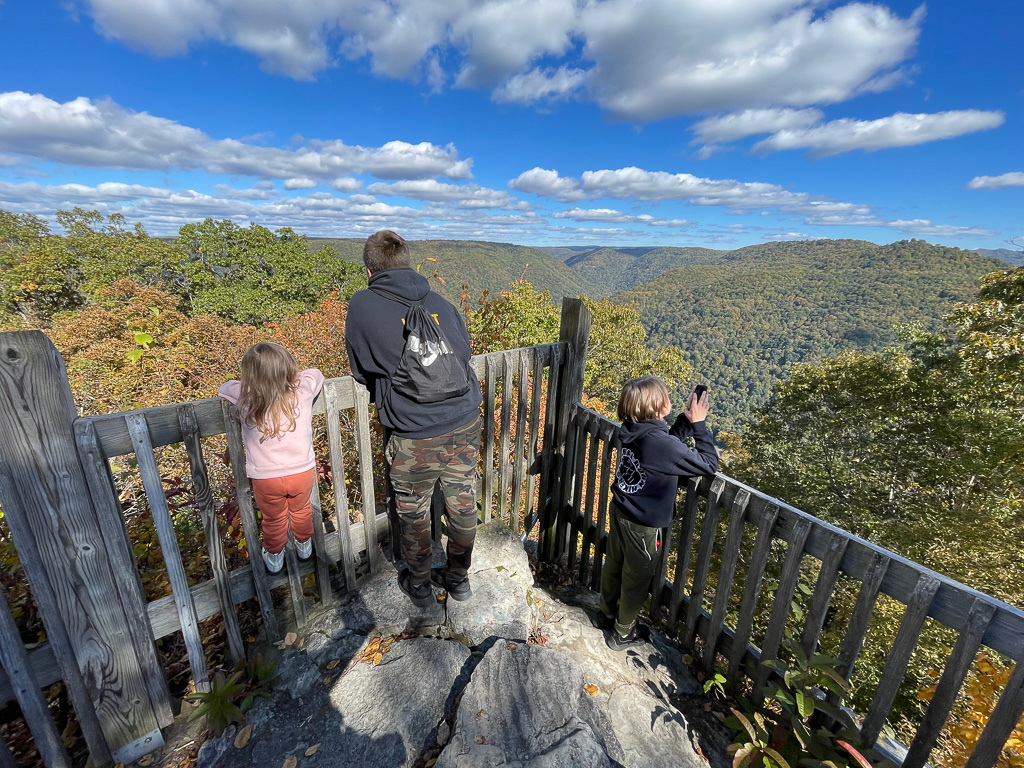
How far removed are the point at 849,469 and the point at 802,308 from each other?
120076 millimetres

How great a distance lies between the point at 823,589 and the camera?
2041 mm

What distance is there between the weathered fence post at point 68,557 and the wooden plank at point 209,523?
0.31m

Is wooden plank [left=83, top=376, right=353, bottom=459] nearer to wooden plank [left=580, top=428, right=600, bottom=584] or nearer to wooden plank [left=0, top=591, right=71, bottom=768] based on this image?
wooden plank [left=0, top=591, right=71, bottom=768]

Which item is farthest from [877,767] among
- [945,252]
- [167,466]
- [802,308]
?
[945,252]

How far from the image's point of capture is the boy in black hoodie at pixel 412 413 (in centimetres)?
215

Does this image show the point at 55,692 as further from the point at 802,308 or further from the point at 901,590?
the point at 802,308

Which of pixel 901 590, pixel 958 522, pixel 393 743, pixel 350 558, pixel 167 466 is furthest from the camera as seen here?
pixel 958 522

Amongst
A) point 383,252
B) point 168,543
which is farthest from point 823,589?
point 168,543

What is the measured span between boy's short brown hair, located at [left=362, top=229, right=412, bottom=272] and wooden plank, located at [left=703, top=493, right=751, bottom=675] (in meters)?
2.26

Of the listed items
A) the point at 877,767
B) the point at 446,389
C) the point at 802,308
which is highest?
the point at 446,389

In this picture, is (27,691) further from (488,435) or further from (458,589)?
(488,435)

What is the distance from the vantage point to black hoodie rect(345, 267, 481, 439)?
214cm

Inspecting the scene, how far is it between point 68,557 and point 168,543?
32cm

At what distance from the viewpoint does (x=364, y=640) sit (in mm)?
2525
